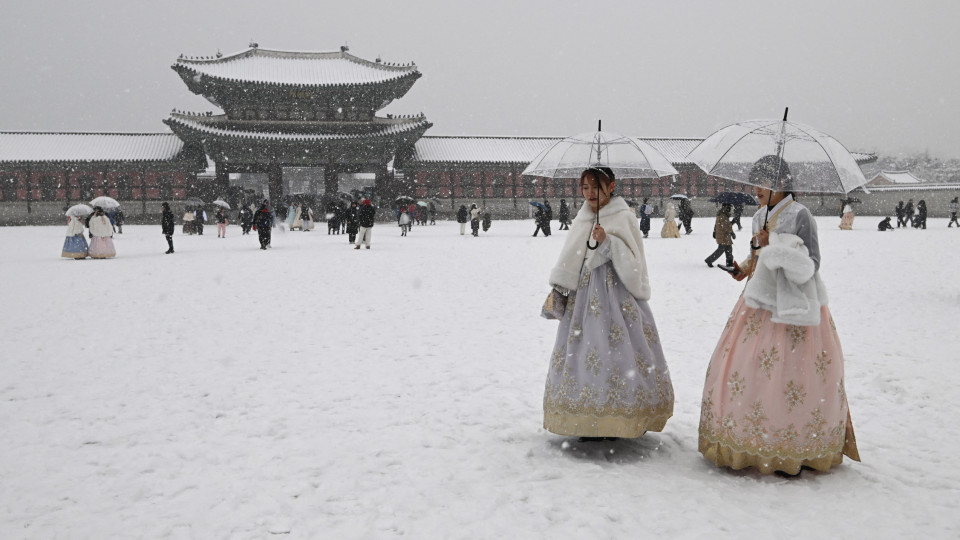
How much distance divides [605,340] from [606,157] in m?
1.12

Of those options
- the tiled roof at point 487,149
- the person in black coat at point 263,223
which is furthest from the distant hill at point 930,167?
the person in black coat at point 263,223

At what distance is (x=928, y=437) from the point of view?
10.9ft

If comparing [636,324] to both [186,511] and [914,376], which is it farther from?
[914,376]

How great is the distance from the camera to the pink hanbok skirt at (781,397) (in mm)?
2748

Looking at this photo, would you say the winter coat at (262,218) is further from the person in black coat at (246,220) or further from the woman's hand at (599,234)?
the woman's hand at (599,234)

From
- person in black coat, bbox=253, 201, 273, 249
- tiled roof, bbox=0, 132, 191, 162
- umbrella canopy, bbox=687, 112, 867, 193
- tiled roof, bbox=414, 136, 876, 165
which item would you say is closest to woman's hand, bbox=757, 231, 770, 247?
umbrella canopy, bbox=687, 112, 867, 193

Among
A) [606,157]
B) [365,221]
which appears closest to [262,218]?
[365,221]

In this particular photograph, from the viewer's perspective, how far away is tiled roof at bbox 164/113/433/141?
1070 inches

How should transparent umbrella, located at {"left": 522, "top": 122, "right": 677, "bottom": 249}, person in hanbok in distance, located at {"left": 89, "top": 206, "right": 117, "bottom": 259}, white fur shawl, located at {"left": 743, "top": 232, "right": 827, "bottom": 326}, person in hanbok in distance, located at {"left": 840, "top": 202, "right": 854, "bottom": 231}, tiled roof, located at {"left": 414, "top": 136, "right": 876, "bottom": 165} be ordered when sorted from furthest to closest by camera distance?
tiled roof, located at {"left": 414, "top": 136, "right": 876, "bottom": 165} → person in hanbok in distance, located at {"left": 840, "top": 202, "right": 854, "bottom": 231} → person in hanbok in distance, located at {"left": 89, "top": 206, "right": 117, "bottom": 259} → transparent umbrella, located at {"left": 522, "top": 122, "right": 677, "bottom": 249} → white fur shawl, located at {"left": 743, "top": 232, "right": 827, "bottom": 326}

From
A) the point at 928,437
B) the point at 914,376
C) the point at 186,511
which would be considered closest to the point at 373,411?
the point at 186,511

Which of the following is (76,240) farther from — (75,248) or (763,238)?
(763,238)

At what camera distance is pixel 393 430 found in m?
3.52

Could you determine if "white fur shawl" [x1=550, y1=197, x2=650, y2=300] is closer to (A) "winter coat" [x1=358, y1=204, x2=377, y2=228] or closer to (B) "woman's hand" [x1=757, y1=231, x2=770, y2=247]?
(B) "woman's hand" [x1=757, y1=231, x2=770, y2=247]

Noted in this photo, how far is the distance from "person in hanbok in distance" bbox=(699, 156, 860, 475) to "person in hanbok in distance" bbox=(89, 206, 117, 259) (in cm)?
1351
